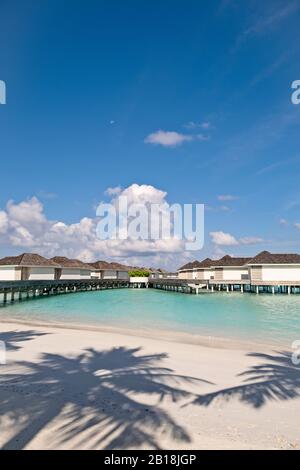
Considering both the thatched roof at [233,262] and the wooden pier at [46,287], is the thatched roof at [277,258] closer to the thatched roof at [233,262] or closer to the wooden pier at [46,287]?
the thatched roof at [233,262]

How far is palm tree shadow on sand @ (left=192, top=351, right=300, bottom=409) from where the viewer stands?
21.2 feet

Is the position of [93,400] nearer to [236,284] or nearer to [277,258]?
[277,258]

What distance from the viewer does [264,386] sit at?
289 inches

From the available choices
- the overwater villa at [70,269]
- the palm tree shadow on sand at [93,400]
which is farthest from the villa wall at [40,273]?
the palm tree shadow on sand at [93,400]

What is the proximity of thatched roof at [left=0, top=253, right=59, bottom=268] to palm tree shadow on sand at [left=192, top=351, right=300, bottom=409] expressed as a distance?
41.1 meters

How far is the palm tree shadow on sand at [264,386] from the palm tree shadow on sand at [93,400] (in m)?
0.73

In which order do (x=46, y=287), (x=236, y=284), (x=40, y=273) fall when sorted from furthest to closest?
(x=236, y=284) → (x=40, y=273) → (x=46, y=287)

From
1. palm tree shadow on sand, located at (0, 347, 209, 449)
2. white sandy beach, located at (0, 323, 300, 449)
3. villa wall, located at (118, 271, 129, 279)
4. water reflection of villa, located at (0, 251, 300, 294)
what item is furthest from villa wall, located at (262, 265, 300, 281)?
villa wall, located at (118, 271, 129, 279)

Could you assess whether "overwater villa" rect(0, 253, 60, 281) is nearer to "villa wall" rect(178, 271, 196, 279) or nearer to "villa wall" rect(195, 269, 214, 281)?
"villa wall" rect(195, 269, 214, 281)

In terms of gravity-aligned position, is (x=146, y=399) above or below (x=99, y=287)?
below

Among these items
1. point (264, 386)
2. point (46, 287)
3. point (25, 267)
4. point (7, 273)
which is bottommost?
point (264, 386)

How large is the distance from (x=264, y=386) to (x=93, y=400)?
146 inches

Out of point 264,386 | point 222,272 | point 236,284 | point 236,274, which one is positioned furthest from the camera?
point 222,272

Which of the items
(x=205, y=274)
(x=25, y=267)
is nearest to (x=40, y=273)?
(x=25, y=267)
